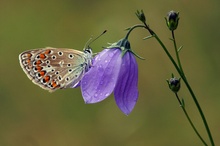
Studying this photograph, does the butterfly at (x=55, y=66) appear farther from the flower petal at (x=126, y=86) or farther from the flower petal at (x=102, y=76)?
the flower petal at (x=126, y=86)

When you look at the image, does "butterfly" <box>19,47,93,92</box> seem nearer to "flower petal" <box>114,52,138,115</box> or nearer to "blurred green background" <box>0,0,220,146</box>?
"flower petal" <box>114,52,138,115</box>

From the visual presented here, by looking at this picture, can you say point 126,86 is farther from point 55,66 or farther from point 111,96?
point 111,96

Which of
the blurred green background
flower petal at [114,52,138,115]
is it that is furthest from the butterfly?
the blurred green background

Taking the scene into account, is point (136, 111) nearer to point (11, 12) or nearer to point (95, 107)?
point (95, 107)

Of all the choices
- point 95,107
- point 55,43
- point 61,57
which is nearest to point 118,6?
point 55,43

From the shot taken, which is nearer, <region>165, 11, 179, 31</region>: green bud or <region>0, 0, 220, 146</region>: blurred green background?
<region>165, 11, 179, 31</region>: green bud

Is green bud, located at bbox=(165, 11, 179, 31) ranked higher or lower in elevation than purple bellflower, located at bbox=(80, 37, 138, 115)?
higher

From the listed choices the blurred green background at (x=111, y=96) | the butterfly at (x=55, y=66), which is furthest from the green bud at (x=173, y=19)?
the blurred green background at (x=111, y=96)

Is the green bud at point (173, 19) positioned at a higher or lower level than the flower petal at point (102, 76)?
higher
